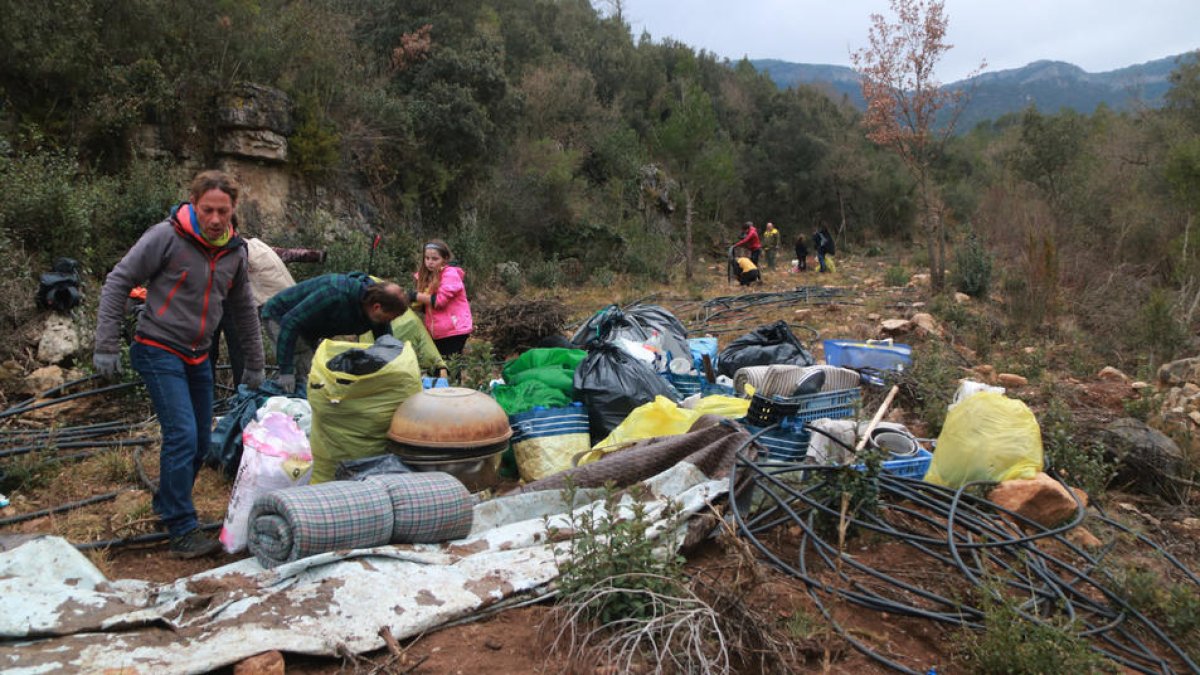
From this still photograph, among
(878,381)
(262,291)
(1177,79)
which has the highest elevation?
(1177,79)

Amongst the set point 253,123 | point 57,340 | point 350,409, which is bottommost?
point 350,409

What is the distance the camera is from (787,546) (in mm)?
3094

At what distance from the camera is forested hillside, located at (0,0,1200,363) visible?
8438 mm

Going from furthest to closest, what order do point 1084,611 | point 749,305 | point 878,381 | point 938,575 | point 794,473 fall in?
1. point 749,305
2. point 878,381
3. point 794,473
4. point 938,575
5. point 1084,611

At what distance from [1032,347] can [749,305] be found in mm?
3559

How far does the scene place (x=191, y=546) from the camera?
307 centimetres

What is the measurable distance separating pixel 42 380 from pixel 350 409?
4.19m

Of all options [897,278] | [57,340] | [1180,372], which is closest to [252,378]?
[57,340]

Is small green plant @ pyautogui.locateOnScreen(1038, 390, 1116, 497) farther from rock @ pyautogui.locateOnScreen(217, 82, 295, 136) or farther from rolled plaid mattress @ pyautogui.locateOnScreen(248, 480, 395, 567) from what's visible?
rock @ pyautogui.locateOnScreen(217, 82, 295, 136)

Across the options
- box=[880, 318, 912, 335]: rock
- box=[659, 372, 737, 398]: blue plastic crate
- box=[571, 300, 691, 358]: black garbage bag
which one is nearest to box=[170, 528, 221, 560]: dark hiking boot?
box=[659, 372, 737, 398]: blue plastic crate

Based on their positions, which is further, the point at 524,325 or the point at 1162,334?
the point at 1162,334

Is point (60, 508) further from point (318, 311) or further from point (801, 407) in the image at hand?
point (801, 407)

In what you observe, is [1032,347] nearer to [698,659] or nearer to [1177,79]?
[698,659]

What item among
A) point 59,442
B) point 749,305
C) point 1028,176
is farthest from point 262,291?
point 1028,176
